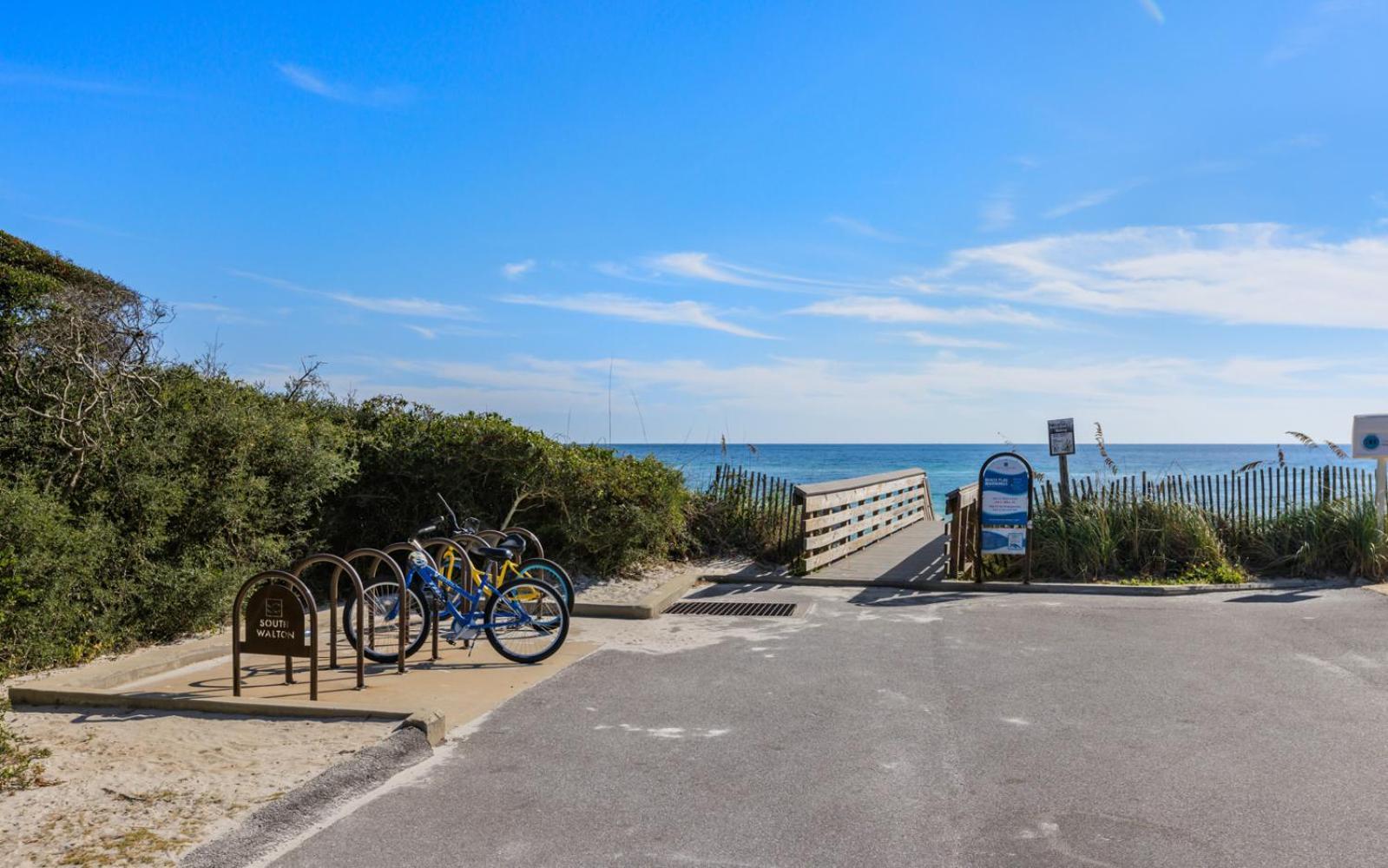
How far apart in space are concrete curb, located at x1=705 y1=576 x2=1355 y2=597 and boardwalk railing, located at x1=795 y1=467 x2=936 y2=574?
1.97 feet

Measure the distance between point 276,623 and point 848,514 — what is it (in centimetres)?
965

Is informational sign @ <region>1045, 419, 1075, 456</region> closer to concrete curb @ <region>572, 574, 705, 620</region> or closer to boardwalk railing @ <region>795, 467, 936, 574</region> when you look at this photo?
boardwalk railing @ <region>795, 467, 936, 574</region>

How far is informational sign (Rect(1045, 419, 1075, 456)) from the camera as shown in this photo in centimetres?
1291

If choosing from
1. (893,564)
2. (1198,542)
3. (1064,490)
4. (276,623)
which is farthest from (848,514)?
(276,623)

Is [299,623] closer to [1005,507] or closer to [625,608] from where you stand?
[625,608]

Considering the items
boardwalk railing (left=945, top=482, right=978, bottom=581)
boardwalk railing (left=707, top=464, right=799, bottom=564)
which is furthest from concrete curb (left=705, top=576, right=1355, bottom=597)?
boardwalk railing (left=707, top=464, right=799, bottom=564)

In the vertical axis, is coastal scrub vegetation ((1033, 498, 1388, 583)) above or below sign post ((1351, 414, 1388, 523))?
below

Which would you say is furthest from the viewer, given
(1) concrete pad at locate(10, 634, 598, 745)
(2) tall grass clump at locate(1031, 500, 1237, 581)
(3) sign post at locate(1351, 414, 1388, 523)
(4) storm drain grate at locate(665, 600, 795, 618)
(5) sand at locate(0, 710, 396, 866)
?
(2) tall grass clump at locate(1031, 500, 1237, 581)

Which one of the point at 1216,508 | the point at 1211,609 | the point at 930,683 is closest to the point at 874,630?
the point at 930,683

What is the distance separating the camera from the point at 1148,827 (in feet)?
14.1

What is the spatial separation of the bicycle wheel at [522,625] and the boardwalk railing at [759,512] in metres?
6.16

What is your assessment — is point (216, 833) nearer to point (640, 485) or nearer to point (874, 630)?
point (874, 630)

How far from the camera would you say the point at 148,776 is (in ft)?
16.0

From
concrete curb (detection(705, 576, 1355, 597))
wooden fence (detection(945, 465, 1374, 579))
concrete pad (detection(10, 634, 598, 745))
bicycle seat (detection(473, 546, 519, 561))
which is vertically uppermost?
wooden fence (detection(945, 465, 1374, 579))
